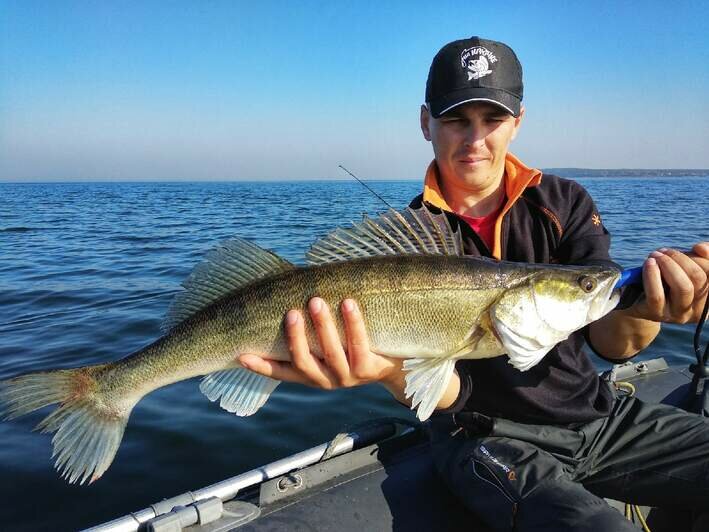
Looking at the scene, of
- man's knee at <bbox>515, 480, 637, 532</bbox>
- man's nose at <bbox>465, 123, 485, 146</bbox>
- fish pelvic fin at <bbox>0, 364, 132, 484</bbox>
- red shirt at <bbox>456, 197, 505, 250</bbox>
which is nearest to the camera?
man's knee at <bbox>515, 480, 637, 532</bbox>

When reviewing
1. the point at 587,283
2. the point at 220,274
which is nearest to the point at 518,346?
the point at 587,283

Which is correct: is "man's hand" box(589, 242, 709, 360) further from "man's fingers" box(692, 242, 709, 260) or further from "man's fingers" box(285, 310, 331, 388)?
"man's fingers" box(285, 310, 331, 388)

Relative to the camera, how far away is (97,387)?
2.97 m

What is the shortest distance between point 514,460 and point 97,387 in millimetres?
2523

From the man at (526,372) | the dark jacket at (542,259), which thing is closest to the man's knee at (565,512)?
the man at (526,372)

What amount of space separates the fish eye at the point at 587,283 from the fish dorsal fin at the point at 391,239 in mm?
714

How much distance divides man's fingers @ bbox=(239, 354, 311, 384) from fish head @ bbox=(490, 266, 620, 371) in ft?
3.96

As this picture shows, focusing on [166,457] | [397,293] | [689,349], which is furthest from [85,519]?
[689,349]

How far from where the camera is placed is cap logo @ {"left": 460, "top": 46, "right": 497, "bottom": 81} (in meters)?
3.43

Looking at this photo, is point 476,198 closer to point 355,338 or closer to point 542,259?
point 542,259

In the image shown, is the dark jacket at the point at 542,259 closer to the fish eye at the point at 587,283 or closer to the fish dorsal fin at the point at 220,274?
the fish eye at the point at 587,283

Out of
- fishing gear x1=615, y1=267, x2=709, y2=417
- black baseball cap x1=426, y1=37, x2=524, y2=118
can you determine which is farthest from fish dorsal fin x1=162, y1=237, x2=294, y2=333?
fishing gear x1=615, y1=267, x2=709, y2=417

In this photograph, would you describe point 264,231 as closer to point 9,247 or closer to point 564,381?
point 9,247

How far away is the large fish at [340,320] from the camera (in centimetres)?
281
